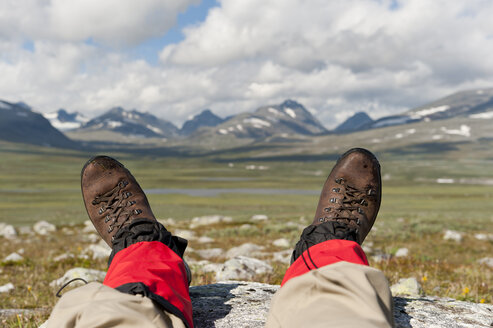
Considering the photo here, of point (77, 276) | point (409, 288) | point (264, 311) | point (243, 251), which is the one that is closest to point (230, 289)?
point (264, 311)

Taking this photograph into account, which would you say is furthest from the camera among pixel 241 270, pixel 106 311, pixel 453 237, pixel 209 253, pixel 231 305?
pixel 453 237

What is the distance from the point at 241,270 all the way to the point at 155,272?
3.50 metres

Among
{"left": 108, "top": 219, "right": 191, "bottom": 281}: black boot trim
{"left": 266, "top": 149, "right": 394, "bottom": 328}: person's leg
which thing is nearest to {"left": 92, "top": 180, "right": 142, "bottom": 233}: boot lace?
{"left": 108, "top": 219, "right": 191, "bottom": 281}: black boot trim

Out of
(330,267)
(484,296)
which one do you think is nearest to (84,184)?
(330,267)

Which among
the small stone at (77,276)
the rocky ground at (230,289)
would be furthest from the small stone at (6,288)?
the small stone at (77,276)

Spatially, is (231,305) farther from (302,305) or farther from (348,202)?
(348,202)

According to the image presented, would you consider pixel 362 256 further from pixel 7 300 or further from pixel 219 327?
pixel 7 300

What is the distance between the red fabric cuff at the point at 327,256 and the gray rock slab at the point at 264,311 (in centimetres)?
44

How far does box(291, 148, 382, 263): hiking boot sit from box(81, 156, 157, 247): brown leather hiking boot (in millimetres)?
2070

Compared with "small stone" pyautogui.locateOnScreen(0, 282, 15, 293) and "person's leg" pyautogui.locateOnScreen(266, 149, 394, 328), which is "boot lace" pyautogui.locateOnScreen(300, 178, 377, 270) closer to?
"person's leg" pyautogui.locateOnScreen(266, 149, 394, 328)

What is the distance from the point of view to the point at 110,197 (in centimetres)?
461

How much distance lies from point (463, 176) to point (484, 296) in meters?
148

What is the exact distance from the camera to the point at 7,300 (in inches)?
208

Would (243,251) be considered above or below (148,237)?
below
